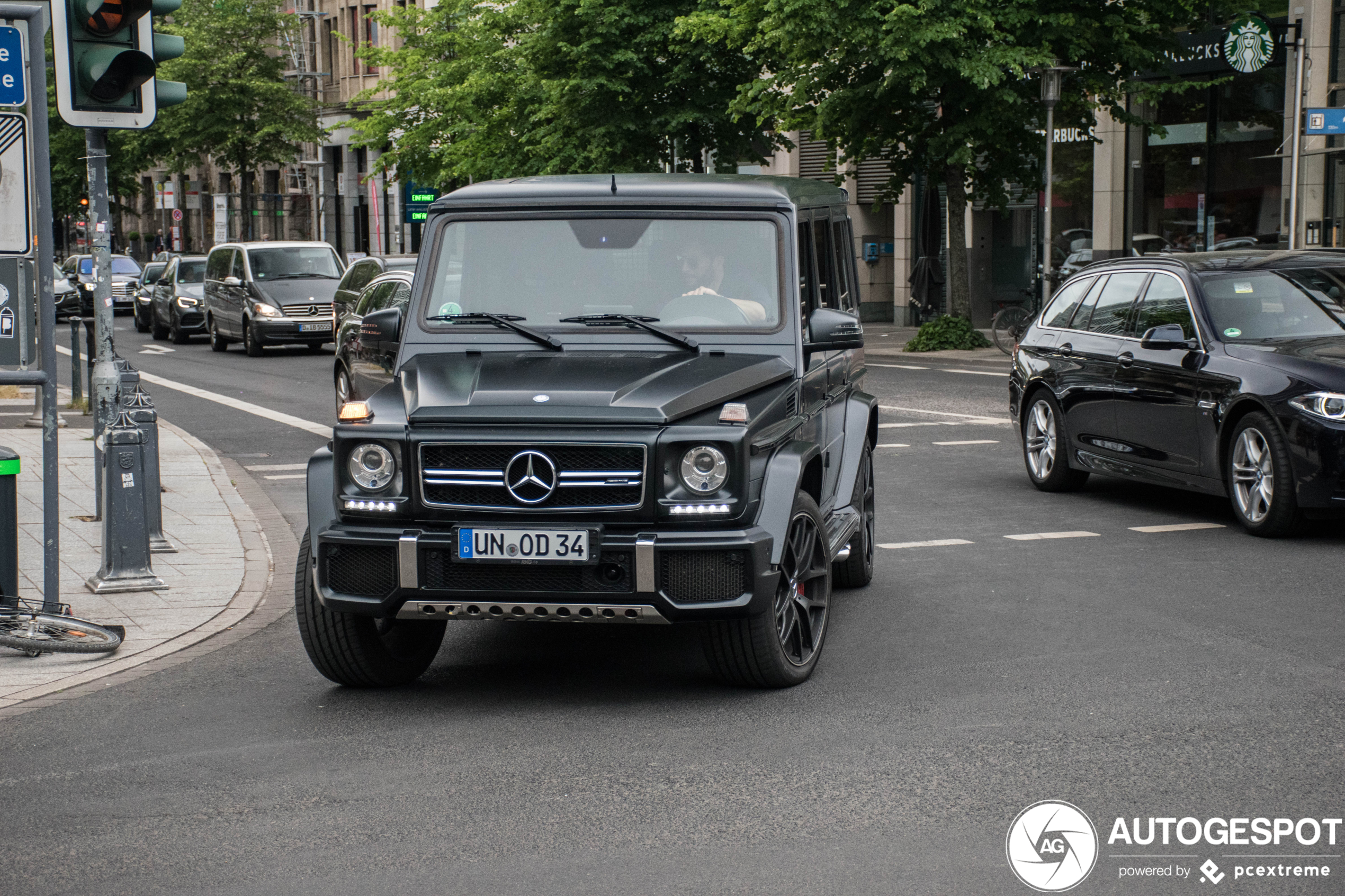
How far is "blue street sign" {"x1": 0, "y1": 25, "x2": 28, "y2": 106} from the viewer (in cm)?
702

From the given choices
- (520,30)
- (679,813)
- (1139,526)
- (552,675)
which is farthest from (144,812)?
(520,30)

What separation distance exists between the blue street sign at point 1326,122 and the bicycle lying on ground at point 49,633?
1768cm

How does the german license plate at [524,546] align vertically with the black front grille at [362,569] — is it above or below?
above

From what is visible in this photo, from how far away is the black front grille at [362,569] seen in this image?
586 centimetres

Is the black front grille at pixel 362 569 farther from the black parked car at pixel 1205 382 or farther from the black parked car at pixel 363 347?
the black parked car at pixel 363 347

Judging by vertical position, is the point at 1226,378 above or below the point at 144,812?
above

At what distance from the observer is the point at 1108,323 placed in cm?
1128

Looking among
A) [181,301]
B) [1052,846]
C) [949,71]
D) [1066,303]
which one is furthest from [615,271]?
[181,301]

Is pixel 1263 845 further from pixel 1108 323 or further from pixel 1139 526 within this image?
pixel 1108 323

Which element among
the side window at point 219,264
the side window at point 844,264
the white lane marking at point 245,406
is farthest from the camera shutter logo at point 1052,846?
the side window at point 219,264

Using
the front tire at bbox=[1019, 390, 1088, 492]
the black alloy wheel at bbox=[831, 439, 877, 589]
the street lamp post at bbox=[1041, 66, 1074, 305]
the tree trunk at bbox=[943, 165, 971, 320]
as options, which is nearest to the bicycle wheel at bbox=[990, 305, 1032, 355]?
the street lamp post at bbox=[1041, 66, 1074, 305]

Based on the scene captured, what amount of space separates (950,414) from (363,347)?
5.90 m

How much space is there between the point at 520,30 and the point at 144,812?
3334 centimetres

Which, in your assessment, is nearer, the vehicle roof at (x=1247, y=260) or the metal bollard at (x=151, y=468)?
the metal bollard at (x=151, y=468)
